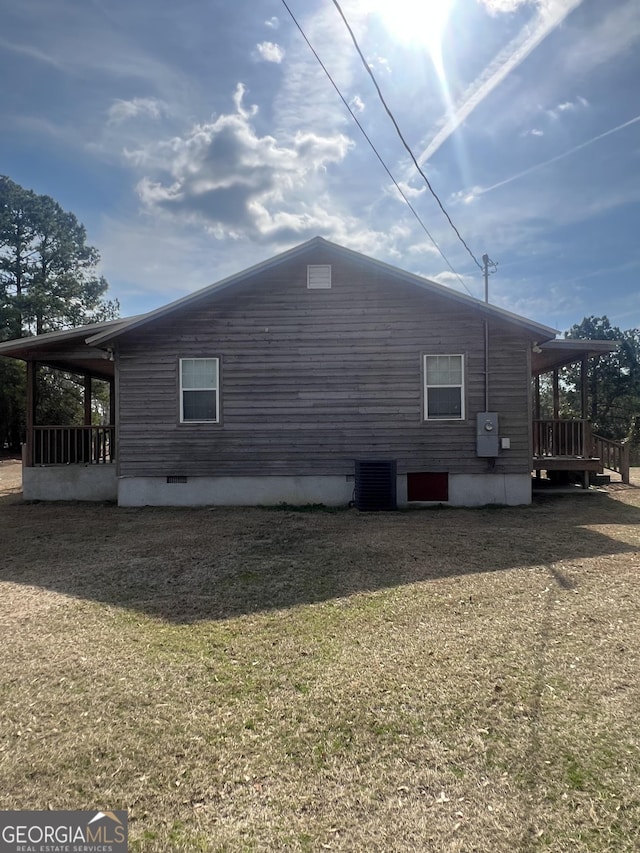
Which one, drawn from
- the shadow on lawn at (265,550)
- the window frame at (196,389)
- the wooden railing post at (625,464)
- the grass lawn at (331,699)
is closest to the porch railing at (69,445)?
the shadow on lawn at (265,550)

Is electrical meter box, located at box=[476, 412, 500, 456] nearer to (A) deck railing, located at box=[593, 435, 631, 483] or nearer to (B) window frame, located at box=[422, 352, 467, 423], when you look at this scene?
(B) window frame, located at box=[422, 352, 467, 423]

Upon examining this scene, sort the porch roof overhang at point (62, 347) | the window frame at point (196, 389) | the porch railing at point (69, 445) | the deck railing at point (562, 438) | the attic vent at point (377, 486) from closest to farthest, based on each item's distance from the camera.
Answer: the attic vent at point (377, 486)
the window frame at point (196, 389)
the porch roof overhang at point (62, 347)
the deck railing at point (562, 438)
the porch railing at point (69, 445)

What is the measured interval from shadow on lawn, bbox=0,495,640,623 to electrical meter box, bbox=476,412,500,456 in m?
1.21

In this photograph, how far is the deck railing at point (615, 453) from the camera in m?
12.6

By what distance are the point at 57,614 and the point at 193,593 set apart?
1.19 meters

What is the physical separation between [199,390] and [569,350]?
829 centimetres


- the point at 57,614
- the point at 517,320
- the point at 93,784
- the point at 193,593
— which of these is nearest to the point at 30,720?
the point at 93,784

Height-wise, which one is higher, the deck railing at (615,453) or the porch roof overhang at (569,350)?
the porch roof overhang at (569,350)

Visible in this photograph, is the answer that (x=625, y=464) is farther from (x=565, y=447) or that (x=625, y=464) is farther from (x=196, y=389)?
(x=196, y=389)

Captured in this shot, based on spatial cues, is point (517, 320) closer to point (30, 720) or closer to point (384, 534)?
point (384, 534)

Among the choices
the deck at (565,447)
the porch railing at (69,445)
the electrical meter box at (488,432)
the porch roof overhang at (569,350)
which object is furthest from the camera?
the porch railing at (69,445)

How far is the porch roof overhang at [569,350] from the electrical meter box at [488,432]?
1972 mm

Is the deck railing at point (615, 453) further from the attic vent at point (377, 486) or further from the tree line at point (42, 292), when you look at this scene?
the tree line at point (42, 292)

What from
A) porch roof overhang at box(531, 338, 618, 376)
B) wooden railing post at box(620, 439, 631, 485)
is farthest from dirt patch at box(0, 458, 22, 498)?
wooden railing post at box(620, 439, 631, 485)
